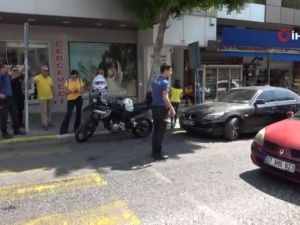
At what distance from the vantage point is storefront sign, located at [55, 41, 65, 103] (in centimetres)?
1385

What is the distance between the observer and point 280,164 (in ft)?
17.6

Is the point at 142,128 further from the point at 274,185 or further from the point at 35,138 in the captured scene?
the point at 274,185

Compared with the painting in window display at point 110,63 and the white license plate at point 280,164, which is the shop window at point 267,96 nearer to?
the white license plate at point 280,164

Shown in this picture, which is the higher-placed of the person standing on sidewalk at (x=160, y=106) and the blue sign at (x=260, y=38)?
the blue sign at (x=260, y=38)

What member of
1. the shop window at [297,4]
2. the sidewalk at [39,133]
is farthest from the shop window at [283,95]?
the shop window at [297,4]

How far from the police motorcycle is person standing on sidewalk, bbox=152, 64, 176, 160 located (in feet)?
6.93

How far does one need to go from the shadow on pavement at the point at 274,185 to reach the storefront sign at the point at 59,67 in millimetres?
9471

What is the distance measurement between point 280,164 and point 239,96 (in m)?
4.75

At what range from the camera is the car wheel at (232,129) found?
8922 millimetres

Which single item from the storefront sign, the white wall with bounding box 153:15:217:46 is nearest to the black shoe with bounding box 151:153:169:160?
the white wall with bounding box 153:15:217:46

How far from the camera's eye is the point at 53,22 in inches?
502

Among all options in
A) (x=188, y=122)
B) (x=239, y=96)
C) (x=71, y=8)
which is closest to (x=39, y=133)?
(x=188, y=122)

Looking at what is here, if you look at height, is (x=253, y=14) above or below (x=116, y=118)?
above

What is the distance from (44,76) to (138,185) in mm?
5813
